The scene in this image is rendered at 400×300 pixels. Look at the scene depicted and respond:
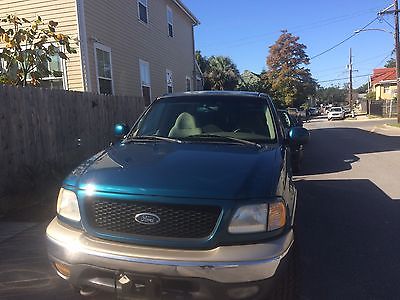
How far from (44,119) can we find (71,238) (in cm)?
521

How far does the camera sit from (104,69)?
12.9 m

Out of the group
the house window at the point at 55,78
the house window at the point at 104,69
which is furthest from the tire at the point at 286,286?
the house window at the point at 104,69

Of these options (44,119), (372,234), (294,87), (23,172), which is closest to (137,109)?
(44,119)

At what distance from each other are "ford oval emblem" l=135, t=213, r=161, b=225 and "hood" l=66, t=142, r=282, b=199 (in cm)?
15

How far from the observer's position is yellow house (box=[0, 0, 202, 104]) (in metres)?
11.5

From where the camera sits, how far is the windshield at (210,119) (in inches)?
174

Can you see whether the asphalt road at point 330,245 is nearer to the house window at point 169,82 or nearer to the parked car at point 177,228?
the parked car at point 177,228

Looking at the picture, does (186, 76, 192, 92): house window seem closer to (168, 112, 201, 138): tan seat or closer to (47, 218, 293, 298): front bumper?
(168, 112, 201, 138): tan seat

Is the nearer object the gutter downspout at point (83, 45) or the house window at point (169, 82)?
the gutter downspout at point (83, 45)

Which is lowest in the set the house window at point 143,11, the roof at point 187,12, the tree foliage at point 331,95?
the tree foliage at point 331,95

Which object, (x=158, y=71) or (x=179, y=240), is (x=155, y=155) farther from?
(x=158, y=71)

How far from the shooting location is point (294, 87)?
63312 mm

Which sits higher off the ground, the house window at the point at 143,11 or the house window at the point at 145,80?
the house window at the point at 143,11

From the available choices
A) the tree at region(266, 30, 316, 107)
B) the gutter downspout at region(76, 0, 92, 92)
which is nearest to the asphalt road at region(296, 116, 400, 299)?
the gutter downspout at region(76, 0, 92, 92)
